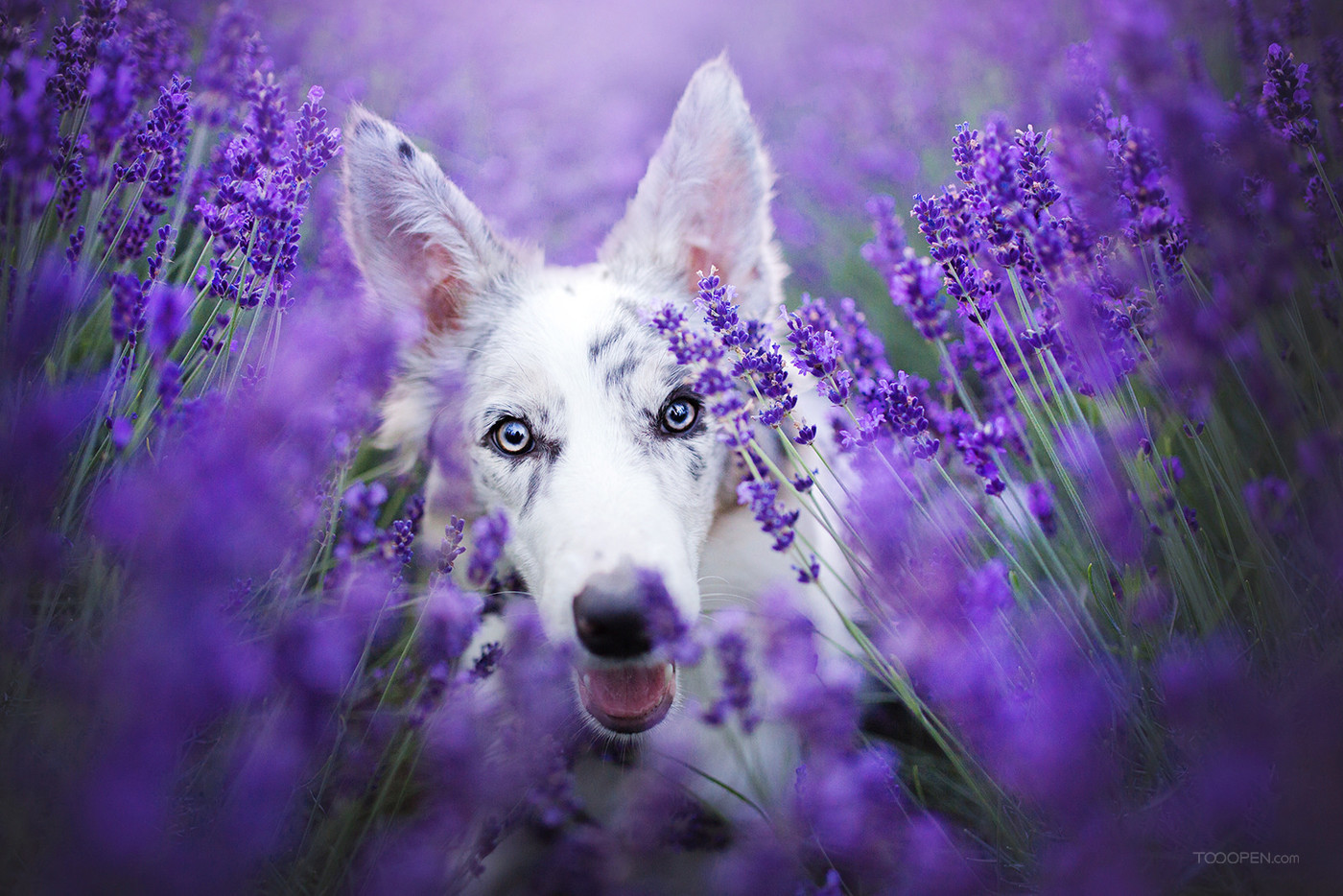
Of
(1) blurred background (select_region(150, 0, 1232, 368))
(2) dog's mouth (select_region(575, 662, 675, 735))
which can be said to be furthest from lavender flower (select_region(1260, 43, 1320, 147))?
(2) dog's mouth (select_region(575, 662, 675, 735))

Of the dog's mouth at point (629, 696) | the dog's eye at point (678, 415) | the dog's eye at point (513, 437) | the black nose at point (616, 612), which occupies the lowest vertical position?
the dog's mouth at point (629, 696)

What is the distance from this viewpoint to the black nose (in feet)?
4.08

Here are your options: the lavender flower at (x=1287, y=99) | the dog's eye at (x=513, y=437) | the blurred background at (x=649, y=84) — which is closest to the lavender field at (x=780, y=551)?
the lavender flower at (x=1287, y=99)

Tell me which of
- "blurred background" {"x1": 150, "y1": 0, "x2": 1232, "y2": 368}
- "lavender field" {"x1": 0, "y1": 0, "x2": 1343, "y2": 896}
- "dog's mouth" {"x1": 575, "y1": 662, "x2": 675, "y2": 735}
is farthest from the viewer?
"blurred background" {"x1": 150, "y1": 0, "x2": 1232, "y2": 368}

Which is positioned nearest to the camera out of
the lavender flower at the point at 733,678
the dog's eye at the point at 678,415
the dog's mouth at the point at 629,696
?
the lavender flower at the point at 733,678

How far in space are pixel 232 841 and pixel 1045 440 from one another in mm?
1395

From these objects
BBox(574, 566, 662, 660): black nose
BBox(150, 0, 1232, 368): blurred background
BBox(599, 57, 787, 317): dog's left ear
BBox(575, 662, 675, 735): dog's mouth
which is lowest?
BBox(575, 662, 675, 735): dog's mouth

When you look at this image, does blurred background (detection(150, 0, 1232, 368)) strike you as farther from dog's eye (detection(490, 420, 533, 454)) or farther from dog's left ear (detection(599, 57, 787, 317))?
A: dog's eye (detection(490, 420, 533, 454))

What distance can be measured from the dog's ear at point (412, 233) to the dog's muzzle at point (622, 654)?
1048 mm

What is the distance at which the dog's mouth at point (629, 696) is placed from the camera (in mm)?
1514

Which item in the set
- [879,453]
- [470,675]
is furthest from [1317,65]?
[470,675]

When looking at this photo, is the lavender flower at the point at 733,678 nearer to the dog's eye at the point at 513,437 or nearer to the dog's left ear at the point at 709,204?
the dog's eye at the point at 513,437

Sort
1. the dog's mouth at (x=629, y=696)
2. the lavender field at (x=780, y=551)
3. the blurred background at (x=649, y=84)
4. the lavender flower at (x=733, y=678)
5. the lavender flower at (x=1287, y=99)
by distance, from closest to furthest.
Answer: the lavender field at (x=780, y=551) → the lavender flower at (x=733, y=678) → the lavender flower at (x=1287, y=99) → the dog's mouth at (x=629, y=696) → the blurred background at (x=649, y=84)

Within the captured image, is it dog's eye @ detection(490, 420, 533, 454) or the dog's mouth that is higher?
dog's eye @ detection(490, 420, 533, 454)
